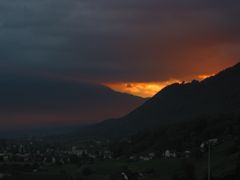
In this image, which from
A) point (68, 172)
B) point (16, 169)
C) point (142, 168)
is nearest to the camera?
point (142, 168)

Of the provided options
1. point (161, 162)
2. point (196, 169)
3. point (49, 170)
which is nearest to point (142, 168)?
point (161, 162)

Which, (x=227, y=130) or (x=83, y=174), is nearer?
(x=83, y=174)

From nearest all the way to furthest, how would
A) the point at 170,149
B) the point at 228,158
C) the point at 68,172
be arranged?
the point at 228,158 → the point at 68,172 → the point at 170,149

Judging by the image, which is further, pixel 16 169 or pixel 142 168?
pixel 16 169

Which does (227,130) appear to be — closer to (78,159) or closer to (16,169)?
(78,159)

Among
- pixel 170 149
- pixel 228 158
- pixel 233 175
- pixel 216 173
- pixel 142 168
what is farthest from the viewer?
pixel 170 149

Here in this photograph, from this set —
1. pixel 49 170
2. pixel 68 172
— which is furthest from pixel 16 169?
Result: pixel 68 172

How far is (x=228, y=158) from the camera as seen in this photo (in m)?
125

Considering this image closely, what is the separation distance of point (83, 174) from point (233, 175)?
59265mm

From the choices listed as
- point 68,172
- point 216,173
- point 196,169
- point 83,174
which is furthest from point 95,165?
point 216,173

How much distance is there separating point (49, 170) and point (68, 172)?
12135 mm

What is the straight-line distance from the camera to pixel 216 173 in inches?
4257

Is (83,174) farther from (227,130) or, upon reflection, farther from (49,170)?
(227,130)

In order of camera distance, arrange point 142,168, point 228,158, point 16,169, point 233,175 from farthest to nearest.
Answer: point 16,169 → point 142,168 → point 228,158 → point 233,175
